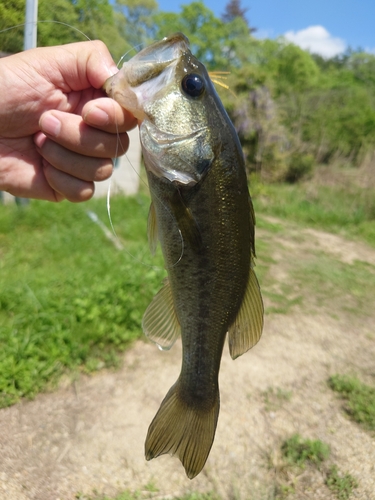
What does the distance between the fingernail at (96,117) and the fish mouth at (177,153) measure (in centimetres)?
24

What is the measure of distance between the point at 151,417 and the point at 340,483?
5.39 ft

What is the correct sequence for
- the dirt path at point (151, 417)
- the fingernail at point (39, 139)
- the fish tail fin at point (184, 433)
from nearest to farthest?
the fish tail fin at point (184, 433), the fingernail at point (39, 139), the dirt path at point (151, 417)

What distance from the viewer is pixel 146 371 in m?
4.02

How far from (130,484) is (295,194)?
10835mm

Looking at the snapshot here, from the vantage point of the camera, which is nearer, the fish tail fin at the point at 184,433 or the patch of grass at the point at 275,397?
the fish tail fin at the point at 184,433

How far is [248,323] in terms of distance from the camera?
58.8 inches

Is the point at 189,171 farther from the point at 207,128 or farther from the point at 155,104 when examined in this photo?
the point at 155,104

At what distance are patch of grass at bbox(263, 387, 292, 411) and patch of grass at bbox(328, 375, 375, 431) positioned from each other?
0.55m

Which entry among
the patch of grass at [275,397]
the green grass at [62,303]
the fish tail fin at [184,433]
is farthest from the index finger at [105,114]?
the patch of grass at [275,397]

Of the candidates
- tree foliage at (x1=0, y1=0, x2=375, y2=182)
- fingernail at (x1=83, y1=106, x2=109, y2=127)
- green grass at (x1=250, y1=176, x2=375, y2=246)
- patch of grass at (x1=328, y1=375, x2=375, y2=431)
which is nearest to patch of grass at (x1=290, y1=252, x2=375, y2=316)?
patch of grass at (x1=328, y1=375, x2=375, y2=431)

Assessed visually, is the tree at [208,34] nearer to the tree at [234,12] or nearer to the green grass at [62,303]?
the tree at [234,12]

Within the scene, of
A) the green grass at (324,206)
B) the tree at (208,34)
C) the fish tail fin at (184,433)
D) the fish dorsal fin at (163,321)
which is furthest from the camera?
the tree at (208,34)

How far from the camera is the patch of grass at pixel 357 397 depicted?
142 inches

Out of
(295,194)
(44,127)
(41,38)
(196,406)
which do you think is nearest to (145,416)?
(196,406)
